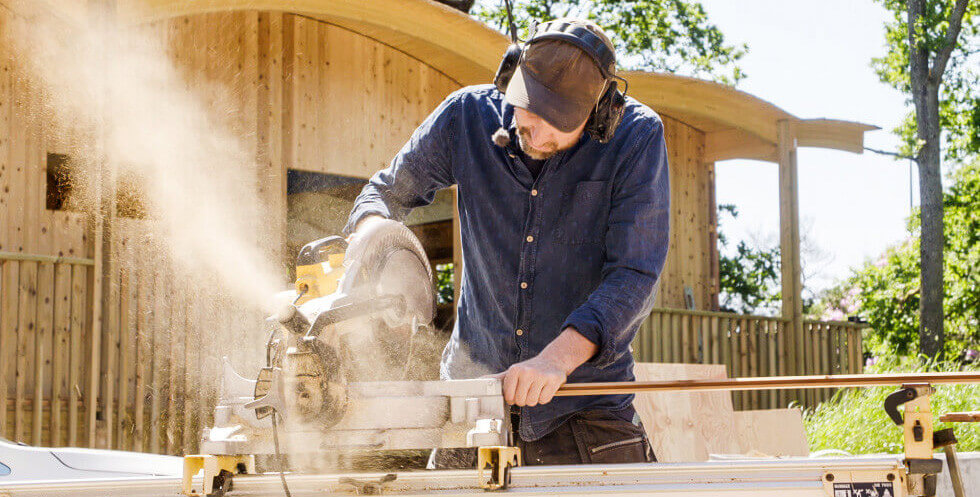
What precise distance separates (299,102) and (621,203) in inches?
230

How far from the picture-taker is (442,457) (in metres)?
2.76

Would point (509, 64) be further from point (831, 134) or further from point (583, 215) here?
point (831, 134)

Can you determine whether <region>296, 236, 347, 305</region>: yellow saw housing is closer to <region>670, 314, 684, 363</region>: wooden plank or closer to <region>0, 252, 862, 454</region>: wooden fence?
<region>0, 252, 862, 454</region>: wooden fence

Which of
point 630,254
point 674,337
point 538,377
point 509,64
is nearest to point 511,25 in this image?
point 509,64

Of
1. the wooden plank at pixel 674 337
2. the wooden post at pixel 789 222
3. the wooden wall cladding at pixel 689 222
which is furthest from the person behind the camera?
the wooden wall cladding at pixel 689 222

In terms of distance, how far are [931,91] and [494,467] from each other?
1629cm

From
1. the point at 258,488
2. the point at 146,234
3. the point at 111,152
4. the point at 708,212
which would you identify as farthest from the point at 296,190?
the point at 258,488

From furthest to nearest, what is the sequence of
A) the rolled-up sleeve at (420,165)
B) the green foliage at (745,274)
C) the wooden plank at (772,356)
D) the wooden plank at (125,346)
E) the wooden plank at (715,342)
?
the green foliage at (745,274)
the wooden plank at (772,356)
the wooden plank at (715,342)
the wooden plank at (125,346)
the rolled-up sleeve at (420,165)

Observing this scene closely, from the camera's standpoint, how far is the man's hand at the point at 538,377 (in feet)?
7.14

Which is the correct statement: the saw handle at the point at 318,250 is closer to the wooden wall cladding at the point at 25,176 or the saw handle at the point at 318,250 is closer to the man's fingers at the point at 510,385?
the man's fingers at the point at 510,385

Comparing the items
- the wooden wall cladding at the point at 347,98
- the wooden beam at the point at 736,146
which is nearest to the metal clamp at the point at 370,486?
the wooden wall cladding at the point at 347,98

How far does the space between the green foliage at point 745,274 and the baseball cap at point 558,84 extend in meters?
25.7

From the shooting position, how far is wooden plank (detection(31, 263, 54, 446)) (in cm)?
663

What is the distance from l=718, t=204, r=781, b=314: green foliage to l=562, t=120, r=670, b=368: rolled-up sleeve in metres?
25.5
